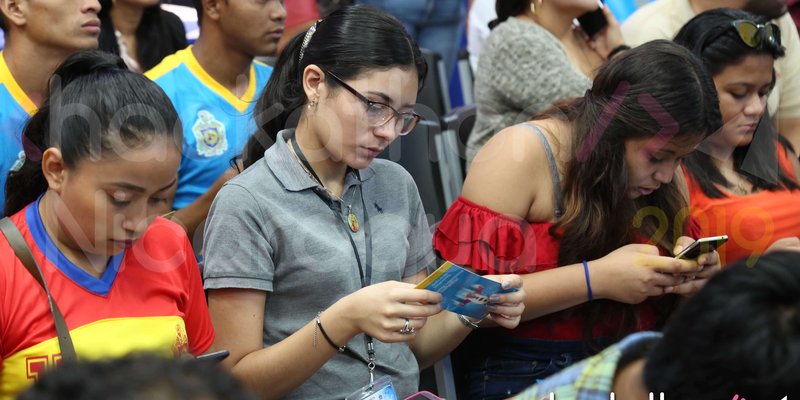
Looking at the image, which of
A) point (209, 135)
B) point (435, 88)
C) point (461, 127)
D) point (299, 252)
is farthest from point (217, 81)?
point (299, 252)

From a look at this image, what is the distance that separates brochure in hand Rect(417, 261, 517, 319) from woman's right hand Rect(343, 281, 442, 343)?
29 millimetres

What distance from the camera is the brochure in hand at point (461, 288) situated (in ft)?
6.31

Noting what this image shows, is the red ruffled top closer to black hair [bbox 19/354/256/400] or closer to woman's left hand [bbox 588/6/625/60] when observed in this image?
woman's left hand [bbox 588/6/625/60]

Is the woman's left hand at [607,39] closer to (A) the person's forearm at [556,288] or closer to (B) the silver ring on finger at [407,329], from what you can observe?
(A) the person's forearm at [556,288]

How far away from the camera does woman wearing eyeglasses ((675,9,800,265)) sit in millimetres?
2904

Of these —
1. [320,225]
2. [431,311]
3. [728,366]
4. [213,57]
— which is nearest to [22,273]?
[320,225]

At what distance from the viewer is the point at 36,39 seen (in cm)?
268

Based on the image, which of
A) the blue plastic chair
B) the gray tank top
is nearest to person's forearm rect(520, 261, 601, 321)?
the gray tank top

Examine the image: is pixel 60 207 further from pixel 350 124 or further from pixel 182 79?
pixel 182 79

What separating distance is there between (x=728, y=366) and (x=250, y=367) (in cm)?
111

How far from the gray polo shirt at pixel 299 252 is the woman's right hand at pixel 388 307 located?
14 cm

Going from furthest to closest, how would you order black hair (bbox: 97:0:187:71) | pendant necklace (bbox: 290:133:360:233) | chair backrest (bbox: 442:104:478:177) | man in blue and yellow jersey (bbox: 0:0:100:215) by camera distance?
black hair (bbox: 97:0:187:71) → chair backrest (bbox: 442:104:478:177) → man in blue and yellow jersey (bbox: 0:0:100:215) → pendant necklace (bbox: 290:133:360:233)

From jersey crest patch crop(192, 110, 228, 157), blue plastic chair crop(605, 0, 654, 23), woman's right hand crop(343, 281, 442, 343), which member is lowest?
woman's right hand crop(343, 281, 442, 343)

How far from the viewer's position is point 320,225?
220 centimetres
